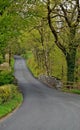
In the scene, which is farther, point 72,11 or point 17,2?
point 72,11

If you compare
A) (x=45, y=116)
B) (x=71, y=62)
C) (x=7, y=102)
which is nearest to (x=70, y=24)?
(x=71, y=62)

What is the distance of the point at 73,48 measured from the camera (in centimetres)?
3919

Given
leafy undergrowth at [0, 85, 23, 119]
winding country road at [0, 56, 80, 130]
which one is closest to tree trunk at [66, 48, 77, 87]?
winding country road at [0, 56, 80, 130]

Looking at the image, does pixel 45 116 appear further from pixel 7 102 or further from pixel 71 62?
pixel 71 62

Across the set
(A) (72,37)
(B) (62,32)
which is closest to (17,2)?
(A) (72,37)

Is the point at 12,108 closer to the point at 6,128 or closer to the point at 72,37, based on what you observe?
the point at 6,128

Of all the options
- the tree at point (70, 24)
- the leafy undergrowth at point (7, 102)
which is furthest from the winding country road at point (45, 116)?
the tree at point (70, 24)

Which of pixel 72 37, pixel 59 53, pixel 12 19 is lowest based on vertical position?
pixel 59 53

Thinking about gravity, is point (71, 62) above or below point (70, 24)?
below

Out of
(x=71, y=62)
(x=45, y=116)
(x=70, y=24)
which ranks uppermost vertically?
(x=70, y=24)

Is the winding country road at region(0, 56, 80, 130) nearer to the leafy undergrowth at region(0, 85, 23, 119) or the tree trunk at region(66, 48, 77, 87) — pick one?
the leafy undergrowth at region(0, 85, 23, 119)

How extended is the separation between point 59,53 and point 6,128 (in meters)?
39.6

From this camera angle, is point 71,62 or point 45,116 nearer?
point 45,116

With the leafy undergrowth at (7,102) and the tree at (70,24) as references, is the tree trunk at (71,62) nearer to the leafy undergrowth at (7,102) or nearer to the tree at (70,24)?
the tree at (70,24)
